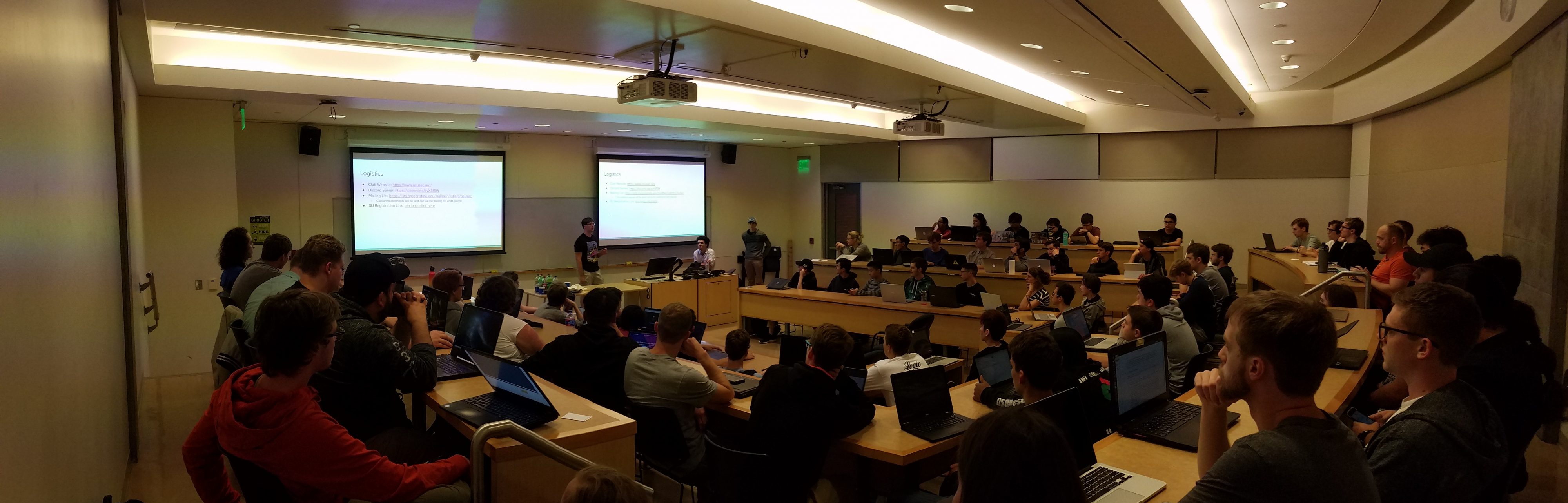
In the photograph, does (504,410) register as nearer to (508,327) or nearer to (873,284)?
(508,327)

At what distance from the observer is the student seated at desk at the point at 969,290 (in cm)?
756

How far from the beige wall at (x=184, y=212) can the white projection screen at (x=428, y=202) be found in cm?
265

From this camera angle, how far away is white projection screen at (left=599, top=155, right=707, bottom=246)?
1255cm

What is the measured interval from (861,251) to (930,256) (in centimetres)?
100

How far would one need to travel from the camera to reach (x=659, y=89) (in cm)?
559

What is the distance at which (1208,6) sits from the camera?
19.9 ft

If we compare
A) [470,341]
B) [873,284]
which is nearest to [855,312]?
[873,284]

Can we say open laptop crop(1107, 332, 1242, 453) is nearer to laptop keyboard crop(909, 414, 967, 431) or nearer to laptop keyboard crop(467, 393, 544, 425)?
laptop keyboard crop(909, 414, 967, 431)

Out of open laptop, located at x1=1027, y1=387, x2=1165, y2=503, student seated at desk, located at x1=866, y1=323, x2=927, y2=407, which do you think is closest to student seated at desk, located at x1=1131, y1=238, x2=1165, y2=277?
student seated at desk, located at x1=866, y1=323, x2=927, y2=407

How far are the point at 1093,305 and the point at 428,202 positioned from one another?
27.3ft

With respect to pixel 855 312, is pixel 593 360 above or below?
above

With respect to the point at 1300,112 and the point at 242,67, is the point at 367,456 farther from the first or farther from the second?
the point at 1300,112

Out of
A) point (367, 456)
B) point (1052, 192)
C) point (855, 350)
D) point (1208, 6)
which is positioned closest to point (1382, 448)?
point (367, 456)

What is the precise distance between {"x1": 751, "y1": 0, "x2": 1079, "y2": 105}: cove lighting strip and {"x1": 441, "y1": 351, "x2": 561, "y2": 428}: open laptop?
304 cm
